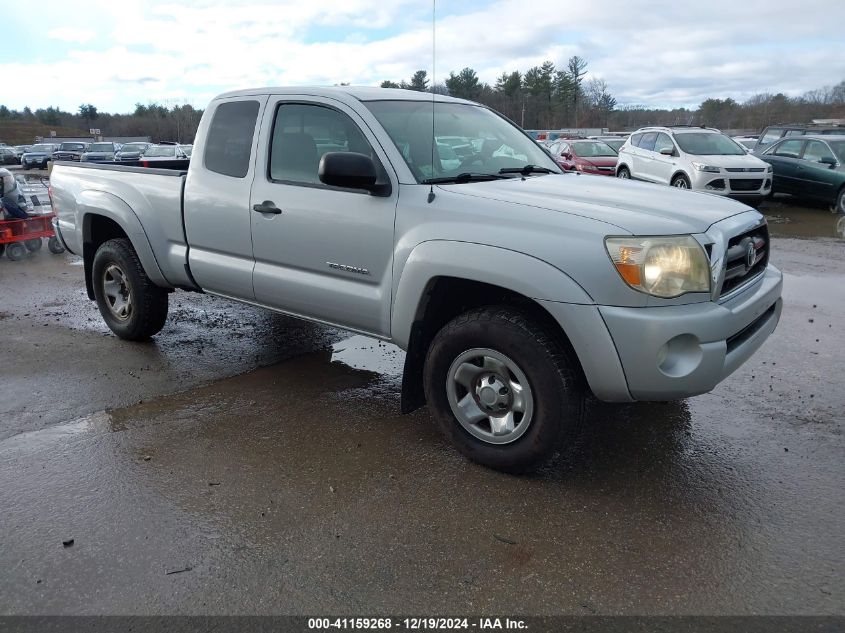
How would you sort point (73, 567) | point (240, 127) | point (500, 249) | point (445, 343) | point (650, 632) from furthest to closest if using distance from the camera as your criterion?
point (240, 127)
point (445, 343)
point (500, 249)
point (73, 567)
point (650, 632)

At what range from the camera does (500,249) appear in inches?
123

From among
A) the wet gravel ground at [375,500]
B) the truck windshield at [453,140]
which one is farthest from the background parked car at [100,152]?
the truck windshield at [453,140]

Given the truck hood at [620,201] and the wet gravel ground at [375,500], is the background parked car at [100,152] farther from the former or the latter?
the truck hood at [620,201]

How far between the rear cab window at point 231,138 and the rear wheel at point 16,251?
664 cm

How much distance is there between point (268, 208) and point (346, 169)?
3.05 feet

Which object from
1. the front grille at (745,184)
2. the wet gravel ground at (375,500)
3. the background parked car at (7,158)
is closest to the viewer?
the wet gravel ground at (375,500)

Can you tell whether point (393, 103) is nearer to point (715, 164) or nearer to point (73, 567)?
point (73, 567)

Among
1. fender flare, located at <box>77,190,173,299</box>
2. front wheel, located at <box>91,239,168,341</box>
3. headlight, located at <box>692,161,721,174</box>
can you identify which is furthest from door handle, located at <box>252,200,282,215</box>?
headlight, located at <box>692,161,721,174</box>

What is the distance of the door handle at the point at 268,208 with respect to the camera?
13.5ft

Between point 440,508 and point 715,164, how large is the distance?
12.8 m

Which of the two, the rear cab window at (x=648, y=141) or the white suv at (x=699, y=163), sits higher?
the rear cab window at (x=648, y=141)

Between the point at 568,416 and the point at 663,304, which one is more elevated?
the point at 663,304

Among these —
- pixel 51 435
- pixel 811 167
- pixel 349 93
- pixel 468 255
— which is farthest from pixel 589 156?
pixel 51 435

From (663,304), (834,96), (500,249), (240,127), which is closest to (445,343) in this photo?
(500,249)
